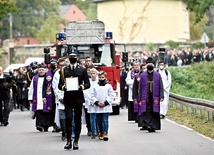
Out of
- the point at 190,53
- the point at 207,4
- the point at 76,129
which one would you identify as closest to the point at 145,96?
the point at 76,129

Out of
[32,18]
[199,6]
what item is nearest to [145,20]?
[32,18]

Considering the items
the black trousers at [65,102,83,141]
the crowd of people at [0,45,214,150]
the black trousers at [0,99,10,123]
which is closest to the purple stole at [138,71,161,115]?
the crowd of people at [0,45,214,150]

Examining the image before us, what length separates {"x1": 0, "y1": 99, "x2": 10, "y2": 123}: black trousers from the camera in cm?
2472

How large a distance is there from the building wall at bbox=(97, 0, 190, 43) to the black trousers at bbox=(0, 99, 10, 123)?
199 feet

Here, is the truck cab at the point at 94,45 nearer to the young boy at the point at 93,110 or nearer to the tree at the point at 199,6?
the young boy at the point at 93,110

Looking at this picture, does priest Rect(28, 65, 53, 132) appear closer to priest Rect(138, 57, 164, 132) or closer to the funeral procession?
the funeral procession

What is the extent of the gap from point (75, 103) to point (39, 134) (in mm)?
4806

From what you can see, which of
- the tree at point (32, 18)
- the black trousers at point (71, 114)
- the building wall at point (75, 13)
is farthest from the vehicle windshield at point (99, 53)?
Result: the building wall at point (75, 13)

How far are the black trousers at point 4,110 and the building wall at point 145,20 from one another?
60.7m

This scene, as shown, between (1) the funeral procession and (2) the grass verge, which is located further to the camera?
(2) the grass verge

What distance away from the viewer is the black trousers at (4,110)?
24.7 meters

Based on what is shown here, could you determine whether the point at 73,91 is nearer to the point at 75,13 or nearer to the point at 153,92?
the point at 153,92

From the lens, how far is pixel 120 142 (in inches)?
725

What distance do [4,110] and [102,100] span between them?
635 cm
